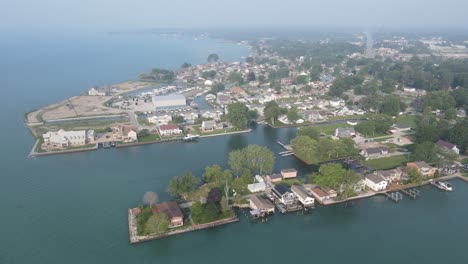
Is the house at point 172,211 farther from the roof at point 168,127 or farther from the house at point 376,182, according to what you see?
the roof at point 168,127

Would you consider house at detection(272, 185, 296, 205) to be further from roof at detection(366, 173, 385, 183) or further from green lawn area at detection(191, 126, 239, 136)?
green lawn area at detection(191, 126, 239, 136)

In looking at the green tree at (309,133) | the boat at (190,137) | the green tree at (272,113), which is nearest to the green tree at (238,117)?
the green tree at (272,113)

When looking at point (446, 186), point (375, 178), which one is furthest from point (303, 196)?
point (446, 186)

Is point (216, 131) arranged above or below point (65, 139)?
below

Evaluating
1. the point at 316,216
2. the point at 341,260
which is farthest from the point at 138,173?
the point at 341,260

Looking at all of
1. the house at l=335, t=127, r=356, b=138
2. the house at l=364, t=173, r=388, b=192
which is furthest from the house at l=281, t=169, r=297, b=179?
the house at l=335, t=127, r=356, b=138

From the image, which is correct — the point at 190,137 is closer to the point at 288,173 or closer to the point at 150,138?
the point at 150,138

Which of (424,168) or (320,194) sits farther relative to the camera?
(424,168)
